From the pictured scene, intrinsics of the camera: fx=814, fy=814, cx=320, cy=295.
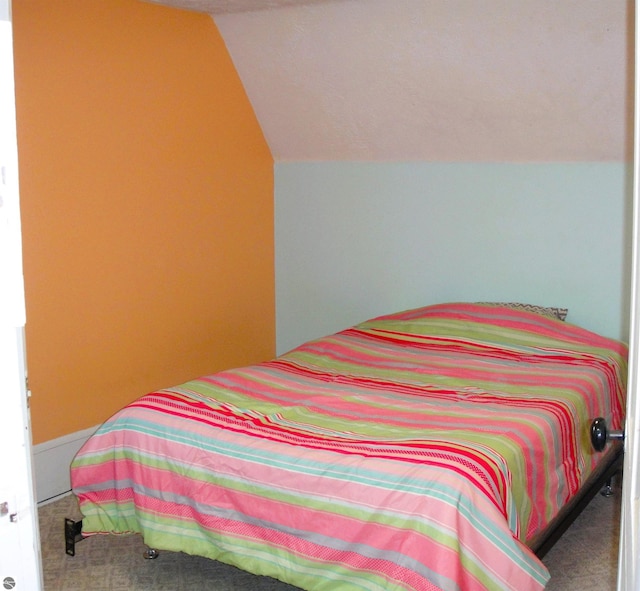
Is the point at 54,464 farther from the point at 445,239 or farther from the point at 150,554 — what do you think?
the point at 445,239

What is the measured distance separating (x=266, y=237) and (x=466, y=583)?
271cm

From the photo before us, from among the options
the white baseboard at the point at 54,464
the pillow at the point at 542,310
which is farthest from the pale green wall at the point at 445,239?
the white baseboard at the point at 54,464

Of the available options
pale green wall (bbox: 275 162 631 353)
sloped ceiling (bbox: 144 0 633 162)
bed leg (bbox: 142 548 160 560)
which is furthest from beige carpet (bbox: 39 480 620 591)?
sloped ceiling (bbox: 144 0 633 162)

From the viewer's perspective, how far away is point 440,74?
3.50 m

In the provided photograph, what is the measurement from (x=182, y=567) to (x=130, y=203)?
1622mm

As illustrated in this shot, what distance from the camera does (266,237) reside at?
4449mm

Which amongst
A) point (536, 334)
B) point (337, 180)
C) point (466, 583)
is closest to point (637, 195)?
point (466, 583)

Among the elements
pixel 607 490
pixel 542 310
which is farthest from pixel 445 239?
pixel 607 490

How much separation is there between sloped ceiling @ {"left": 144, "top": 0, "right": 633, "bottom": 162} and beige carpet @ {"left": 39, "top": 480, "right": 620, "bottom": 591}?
161cm

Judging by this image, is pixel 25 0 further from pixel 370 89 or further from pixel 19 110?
pixel 370 89

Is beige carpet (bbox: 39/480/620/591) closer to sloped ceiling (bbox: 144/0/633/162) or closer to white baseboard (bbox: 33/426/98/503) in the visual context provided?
white baseboard (bbox: 33/426/98/503)

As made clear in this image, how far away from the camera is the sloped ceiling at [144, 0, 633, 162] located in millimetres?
3121

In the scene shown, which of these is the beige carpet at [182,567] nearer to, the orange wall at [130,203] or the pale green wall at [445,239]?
the orange wall at [130,203]

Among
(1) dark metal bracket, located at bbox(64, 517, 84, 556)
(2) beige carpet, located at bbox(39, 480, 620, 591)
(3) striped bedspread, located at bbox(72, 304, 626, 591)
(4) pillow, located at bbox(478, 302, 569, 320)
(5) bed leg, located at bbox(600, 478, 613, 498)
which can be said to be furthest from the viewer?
(4) pillow, located at bbox(478, 302, 569, 320)
